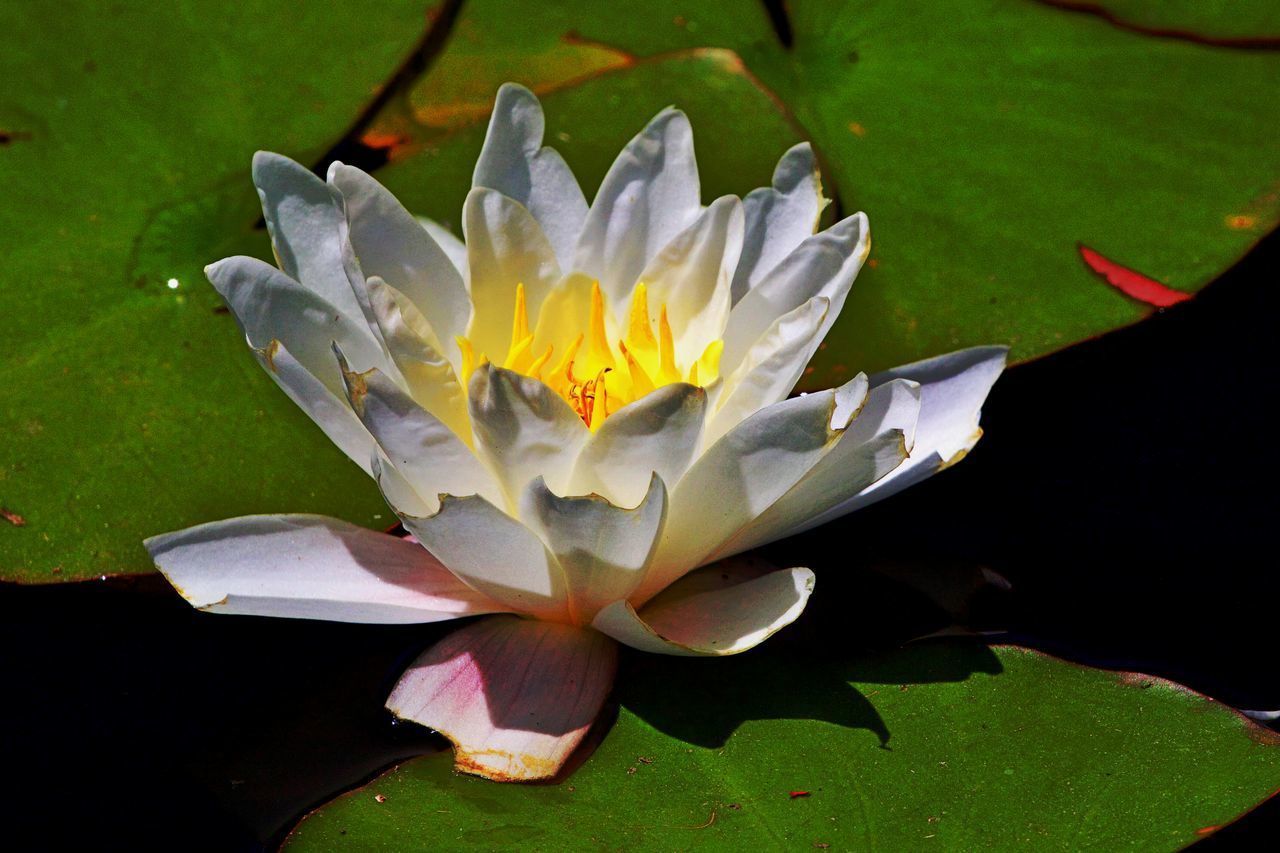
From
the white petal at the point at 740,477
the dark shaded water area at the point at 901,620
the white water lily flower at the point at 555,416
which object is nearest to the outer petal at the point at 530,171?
the white water lily flower at the point at 555,416

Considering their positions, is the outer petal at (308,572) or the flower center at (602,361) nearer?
the outer petal at (308,572)

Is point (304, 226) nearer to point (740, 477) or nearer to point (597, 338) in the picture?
point (597, 338)

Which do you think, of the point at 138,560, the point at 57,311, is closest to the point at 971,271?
the point at 138,560

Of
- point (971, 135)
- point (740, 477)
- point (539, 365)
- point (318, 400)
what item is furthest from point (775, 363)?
point (971, 135)

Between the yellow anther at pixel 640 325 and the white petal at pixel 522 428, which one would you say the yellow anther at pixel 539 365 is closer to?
the yellow anther at pixel 640 325

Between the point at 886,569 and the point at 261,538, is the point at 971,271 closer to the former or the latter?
the point at 886,569

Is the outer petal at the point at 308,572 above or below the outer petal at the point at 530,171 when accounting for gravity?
below

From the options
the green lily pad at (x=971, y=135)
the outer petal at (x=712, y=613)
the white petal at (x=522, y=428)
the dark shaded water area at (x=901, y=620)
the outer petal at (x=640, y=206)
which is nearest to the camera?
the white petal at (x=522, y=428)
